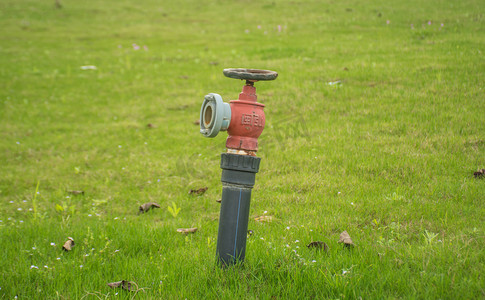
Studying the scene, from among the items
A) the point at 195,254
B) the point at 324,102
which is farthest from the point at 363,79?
the point at 195,254

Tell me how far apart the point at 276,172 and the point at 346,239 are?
237 cm

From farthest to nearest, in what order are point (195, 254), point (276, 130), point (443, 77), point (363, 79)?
point (363, 79), point (443, 77), point (276, 130), point (195, 254)

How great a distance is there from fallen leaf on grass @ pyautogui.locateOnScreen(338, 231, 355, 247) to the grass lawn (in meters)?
0.07

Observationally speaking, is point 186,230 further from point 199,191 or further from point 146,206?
point 199,191

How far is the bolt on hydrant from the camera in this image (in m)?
2.84

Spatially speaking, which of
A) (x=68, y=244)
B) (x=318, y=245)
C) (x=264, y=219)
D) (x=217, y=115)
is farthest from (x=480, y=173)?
(x=68, y=244)

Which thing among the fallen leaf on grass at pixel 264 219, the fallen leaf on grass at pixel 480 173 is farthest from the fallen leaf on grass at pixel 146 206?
the fallen leaf on grass at pixel 480 173

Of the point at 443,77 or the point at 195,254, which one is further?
the point at 443,77

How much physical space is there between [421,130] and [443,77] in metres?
2.65

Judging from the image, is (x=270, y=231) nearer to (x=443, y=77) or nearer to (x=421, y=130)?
(x=421, y=130)

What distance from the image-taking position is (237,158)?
9.26 ft

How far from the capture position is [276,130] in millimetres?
7188

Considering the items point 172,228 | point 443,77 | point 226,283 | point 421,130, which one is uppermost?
point 443,77

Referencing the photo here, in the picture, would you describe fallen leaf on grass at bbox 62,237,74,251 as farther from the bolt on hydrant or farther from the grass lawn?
the bolt on hydrant
